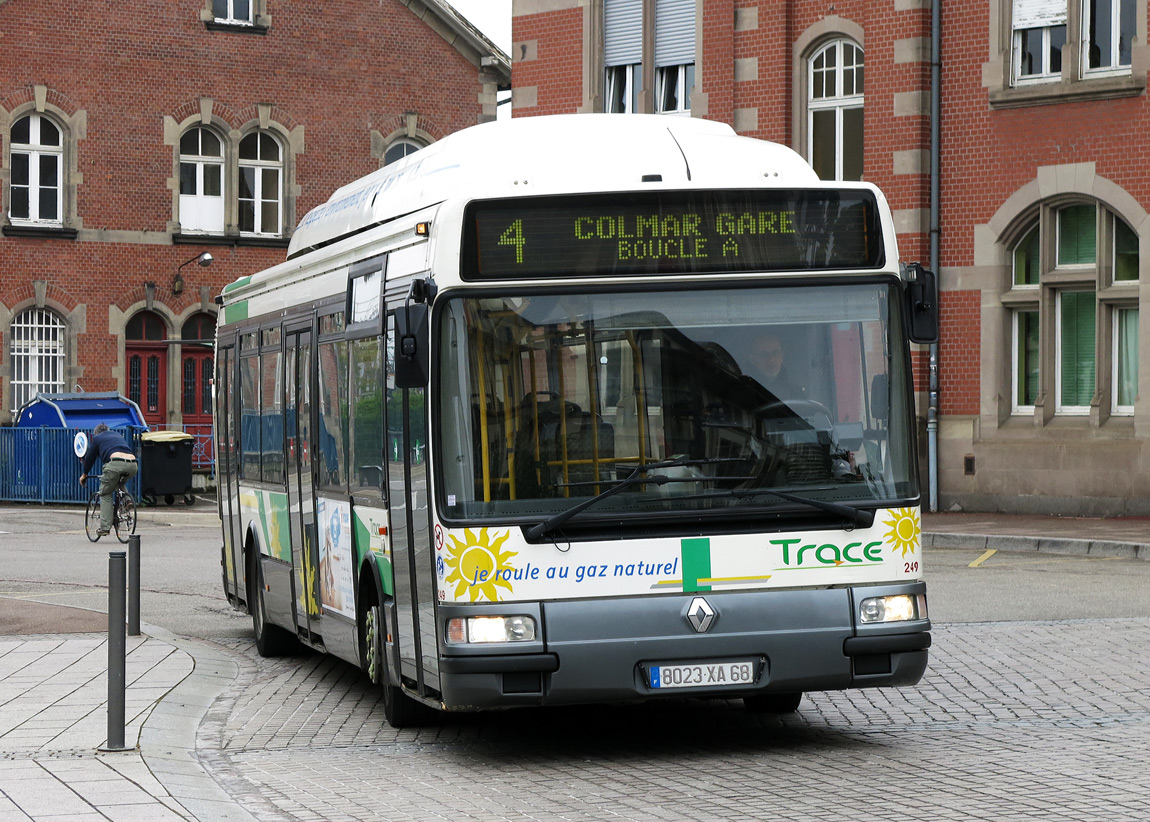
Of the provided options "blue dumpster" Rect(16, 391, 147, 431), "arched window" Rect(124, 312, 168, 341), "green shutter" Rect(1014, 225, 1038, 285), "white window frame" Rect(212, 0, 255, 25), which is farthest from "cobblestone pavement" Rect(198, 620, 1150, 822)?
"white window frame" Rect(212, 0, 255, 25)

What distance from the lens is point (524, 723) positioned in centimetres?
988

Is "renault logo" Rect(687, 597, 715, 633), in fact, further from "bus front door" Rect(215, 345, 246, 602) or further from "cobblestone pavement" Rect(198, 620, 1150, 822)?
"bus front door" Rect(215, 345, 246, 602)

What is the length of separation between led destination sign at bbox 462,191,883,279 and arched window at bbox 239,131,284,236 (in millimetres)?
32950

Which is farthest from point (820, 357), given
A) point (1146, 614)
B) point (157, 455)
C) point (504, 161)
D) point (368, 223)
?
point (157, 455)

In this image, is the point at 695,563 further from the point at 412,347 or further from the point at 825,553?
the point at 412,347

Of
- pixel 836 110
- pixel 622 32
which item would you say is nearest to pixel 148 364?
pixel 622 32

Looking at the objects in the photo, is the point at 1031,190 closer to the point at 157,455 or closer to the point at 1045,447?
the point at 1045,447

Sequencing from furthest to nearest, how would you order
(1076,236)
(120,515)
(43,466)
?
(43,466), (1076,236), (120,515)

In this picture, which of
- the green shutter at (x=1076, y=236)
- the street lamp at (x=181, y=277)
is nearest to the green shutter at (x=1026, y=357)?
the green shutter at (x=1076, y=236)

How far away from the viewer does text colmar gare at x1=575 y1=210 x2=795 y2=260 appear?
338 inches

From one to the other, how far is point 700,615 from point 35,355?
3203 cm

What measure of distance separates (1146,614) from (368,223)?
7283 mm

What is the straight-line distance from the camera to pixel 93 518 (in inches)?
1012

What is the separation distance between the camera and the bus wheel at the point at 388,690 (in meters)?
9.70
